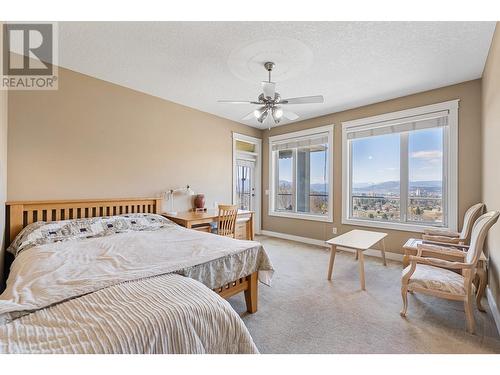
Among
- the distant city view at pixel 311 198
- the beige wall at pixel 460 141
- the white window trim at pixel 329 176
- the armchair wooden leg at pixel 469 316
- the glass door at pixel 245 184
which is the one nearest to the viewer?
the armchair wooden leg at pixel 469 316

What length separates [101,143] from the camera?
3178mm

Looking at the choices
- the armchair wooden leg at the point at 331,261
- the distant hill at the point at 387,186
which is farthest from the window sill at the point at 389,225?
the armchair wooden leg at the point at 331,261

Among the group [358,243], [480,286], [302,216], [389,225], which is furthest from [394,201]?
[480,286]

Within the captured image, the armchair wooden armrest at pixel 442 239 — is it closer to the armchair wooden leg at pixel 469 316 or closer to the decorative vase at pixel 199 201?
the armchair wooden leg at pixel 469 316

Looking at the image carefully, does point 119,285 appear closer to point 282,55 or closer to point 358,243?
point 282,55

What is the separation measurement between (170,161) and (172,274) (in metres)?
2.74

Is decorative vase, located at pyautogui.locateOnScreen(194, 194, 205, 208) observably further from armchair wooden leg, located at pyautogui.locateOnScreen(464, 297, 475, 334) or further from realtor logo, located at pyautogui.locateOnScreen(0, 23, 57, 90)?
armchair wooden leg, located at pyautogui.locateOnScreen(464, 297, 475, 334)

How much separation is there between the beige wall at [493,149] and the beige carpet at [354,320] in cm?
50

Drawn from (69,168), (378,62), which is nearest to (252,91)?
(378,62)

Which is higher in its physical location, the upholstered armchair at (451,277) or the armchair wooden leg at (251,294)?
the upholstered armchair at (451,277)

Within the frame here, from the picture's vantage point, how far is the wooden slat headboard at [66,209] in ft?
7.95

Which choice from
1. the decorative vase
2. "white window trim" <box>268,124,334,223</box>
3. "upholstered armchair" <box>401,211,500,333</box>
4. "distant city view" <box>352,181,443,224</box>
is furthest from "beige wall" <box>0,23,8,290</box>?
"distant city view" <box>352,181,443,224</box>

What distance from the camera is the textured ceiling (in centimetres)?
208

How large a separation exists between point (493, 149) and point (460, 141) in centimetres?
101
